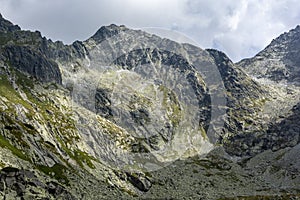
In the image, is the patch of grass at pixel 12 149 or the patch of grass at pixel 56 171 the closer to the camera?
the patch of grass at pixel 12 149

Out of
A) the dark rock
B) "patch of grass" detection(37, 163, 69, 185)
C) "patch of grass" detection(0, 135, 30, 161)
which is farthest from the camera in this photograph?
the dark rock

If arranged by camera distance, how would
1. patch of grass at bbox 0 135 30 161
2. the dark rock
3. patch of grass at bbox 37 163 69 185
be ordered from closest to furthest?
patch of grass at bbox 0 135 30 161 < patch of grass at bbox 37 163 69 185 < the dark rock

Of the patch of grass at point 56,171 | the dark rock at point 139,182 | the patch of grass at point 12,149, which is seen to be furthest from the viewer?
the dark rock at point 139,182

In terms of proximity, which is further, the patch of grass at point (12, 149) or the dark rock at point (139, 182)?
the dark rock at point (139, 182)

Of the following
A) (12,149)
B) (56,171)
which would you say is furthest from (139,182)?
(12,149)

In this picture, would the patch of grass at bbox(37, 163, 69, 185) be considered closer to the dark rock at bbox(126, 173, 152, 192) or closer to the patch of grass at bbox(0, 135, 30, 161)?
the patch of grass at bbox(0, 135, 30, 161)

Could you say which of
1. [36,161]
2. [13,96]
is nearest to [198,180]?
[36,161]

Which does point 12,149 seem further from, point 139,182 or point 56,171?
point 139,182

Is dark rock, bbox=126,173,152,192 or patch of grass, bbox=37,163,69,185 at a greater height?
dark rock, bbox=126,173,152,192

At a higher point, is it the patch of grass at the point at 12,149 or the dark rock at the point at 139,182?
the dark rock at the point at 139,182

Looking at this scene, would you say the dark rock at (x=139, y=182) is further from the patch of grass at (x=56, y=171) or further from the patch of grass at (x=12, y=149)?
the patch of grass at (x=12, y=149)

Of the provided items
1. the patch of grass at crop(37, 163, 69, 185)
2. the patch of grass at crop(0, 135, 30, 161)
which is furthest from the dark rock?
the patch of grass at crop(0, 135, 30, 161)

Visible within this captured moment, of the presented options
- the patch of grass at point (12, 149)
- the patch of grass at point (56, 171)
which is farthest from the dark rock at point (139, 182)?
the patch of grass at point (12, 149)

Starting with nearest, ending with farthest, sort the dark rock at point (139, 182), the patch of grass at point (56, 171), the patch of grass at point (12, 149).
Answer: the patch of grass at point (12, 149) → the patch of grass at point (56, 171) → the dark rock at point (139, 182)
